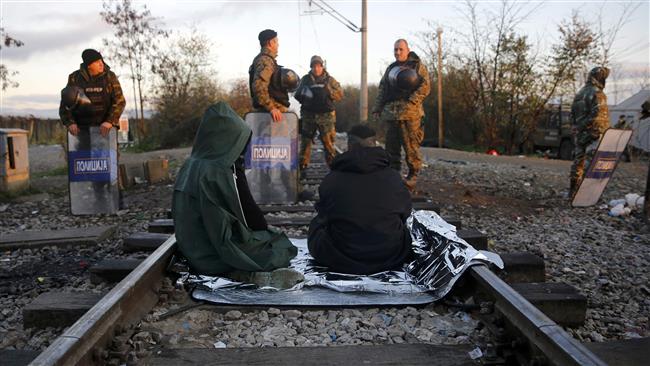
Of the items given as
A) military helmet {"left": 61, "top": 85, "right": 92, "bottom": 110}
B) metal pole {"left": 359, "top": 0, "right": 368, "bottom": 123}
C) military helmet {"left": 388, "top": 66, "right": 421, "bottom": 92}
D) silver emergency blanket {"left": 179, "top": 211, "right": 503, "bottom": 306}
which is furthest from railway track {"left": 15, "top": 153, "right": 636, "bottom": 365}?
metal pole {"left": 359, "top": 0, "right": 368, "bottom": 123}

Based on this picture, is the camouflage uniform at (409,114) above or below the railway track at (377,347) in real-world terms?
above

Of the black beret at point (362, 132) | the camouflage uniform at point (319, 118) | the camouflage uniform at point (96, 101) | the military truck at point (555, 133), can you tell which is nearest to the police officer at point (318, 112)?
the camouflage uniform at point (319, 118)

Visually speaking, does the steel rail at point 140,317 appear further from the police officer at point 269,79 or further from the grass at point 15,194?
the grass at point 15,194

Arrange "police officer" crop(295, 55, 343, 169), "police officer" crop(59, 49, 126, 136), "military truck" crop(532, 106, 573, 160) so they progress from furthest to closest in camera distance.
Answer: "military truck" crop(532, 106, 573, 160), "police officer" crop(295, 55, 343, 169), "police officer" crop(59, 49, 126, 136)

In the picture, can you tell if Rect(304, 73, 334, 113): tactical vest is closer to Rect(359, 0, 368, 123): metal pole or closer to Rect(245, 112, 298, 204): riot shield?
Rect(245, 112, 298, 204): riot shield

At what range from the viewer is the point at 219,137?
399 cm

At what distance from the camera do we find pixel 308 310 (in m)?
3.56

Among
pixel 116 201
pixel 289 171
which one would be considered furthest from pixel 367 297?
pixel 116 201

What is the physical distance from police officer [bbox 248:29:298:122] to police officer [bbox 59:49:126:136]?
6.19 feet

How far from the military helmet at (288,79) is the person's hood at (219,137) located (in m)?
3.76

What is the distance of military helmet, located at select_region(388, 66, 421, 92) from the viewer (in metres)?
7.86

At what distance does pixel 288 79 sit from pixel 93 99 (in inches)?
106

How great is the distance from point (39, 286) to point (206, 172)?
1.75 meters

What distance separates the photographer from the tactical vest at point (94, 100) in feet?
24.3
